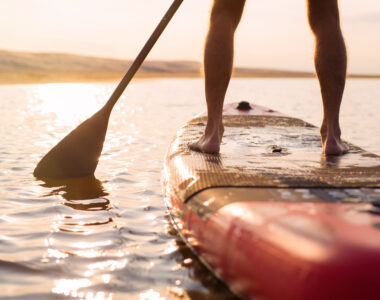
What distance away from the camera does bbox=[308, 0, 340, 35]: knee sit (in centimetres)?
257

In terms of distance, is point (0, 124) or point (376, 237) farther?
point (0, 124)

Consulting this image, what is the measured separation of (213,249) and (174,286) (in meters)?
0.25

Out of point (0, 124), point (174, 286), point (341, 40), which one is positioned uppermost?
point (341, 40)

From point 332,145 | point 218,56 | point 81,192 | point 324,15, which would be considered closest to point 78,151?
point 81,192

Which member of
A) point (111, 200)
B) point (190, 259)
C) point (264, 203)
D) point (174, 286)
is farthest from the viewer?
point (111, 200)

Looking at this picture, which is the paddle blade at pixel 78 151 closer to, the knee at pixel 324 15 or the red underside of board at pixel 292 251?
the knee at pixel 324 15

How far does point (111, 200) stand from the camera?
9.73ft

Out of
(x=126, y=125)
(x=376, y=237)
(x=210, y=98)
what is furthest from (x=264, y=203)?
(x=126, y=125)

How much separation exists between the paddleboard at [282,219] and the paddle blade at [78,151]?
0.89 m

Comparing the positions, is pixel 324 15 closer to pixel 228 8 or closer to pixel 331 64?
pixel 331 64

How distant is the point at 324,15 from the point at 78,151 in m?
1.84

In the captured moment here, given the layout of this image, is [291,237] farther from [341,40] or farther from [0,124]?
[0,124]

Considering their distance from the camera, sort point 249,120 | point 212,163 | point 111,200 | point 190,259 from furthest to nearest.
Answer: point 249,120 < point 111,200 < point 212,163 < point 190,259

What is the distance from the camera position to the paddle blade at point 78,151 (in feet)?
10.8
